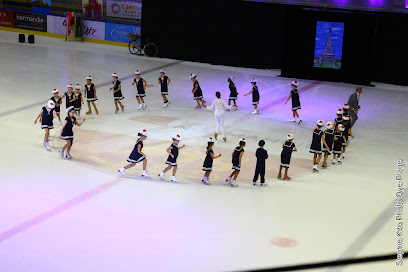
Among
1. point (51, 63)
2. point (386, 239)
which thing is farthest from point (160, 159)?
point (51, 63)

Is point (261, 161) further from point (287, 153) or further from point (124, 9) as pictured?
point (124, 9)

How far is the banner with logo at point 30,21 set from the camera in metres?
44.1

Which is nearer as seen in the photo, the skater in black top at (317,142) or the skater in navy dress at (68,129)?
the skater in navy dress at (68,129)

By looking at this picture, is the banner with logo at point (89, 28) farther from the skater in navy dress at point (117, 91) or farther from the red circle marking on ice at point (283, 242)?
the red circle marking on ice at point (283, 242)

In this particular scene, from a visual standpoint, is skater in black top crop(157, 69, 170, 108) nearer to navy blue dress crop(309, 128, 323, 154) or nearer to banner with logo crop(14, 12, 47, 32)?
navy blue dress crop(309, 128, 323, 154)

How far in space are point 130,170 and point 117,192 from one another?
A: 6.53ft

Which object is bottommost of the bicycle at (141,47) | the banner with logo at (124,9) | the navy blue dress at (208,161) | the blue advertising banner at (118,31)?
the navy blue dress at (208,161)

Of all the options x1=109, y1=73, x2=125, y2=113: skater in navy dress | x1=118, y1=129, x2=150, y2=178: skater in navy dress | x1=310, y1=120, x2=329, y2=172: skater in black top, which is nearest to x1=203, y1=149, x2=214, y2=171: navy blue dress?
x1=118, y1=129, x2=150, y2=178: skater in navy dress

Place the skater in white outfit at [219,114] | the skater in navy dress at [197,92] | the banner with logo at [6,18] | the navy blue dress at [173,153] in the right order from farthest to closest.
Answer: the banner with logo at [6,18] → the skater in navy dress at [197,92] → the skater in white outfit at [219,114] → the navy blue dress at [173,153]

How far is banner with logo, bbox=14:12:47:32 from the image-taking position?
4409 centimetres

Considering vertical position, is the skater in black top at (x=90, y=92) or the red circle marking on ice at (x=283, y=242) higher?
the skater in black top at (x=90, y=92)

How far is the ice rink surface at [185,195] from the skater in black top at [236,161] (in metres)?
0.24

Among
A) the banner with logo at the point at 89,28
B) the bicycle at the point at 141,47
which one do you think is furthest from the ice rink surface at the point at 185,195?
the banner with logo at the point at 89,28

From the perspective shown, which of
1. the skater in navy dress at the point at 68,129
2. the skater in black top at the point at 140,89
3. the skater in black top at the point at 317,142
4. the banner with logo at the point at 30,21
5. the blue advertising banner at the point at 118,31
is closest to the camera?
the skater in navy dress at the point at 68,129
